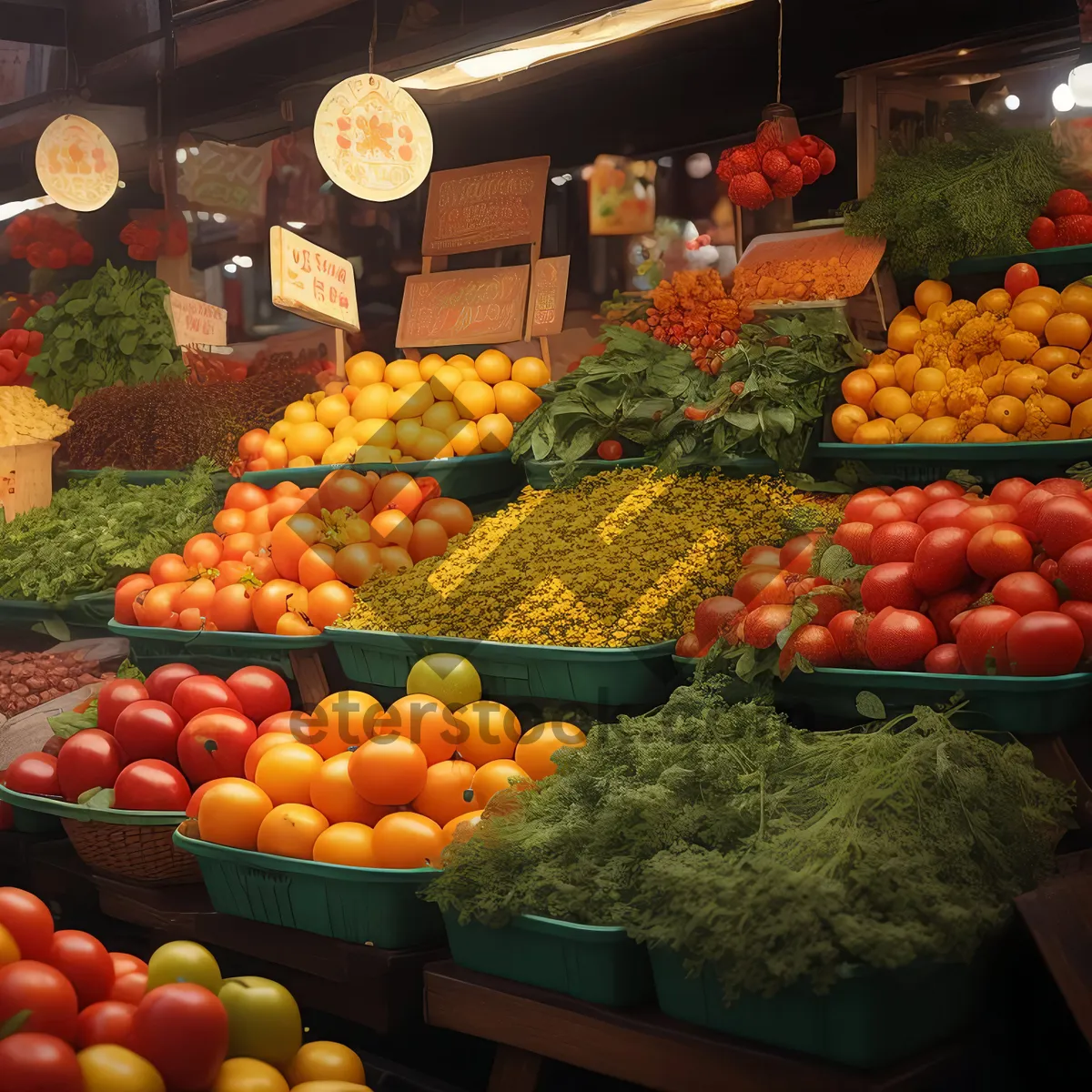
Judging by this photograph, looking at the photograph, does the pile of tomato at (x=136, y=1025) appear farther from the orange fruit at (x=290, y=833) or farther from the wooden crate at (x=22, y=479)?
the wooden crate at (x=22, y=479)

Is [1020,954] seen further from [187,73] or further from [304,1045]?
[187,73]

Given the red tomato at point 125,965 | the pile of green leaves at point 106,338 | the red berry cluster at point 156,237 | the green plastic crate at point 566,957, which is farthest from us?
the red berry cluster at point 156,237

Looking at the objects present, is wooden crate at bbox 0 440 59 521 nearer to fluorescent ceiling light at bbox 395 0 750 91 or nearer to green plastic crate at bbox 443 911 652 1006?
fluorescent ceiling light at bbox 395 0 750 91

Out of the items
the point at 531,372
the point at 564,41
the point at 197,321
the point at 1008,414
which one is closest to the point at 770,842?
the point at 1008,414

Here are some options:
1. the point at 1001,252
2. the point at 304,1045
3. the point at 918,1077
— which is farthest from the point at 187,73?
the point at 918,1077

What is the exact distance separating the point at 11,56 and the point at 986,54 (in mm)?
5077

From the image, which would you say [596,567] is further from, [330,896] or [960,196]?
[960,196]

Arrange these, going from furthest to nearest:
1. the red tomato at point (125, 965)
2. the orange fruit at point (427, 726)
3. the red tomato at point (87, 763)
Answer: the red tomato at point (87, 763)
the orange fruit at point (427, 726)
the red tomato at point (125, 965)

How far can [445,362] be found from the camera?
173 inches

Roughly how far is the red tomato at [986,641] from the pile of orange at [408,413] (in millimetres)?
1974

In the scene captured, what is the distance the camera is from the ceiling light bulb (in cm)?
358

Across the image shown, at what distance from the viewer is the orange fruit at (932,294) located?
340 cm

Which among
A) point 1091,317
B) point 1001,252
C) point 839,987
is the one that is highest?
point 1001,252

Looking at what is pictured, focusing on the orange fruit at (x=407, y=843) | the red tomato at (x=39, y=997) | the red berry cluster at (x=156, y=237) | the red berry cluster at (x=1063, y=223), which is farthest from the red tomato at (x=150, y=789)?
the red berry cluster at (x=156, y=237)
